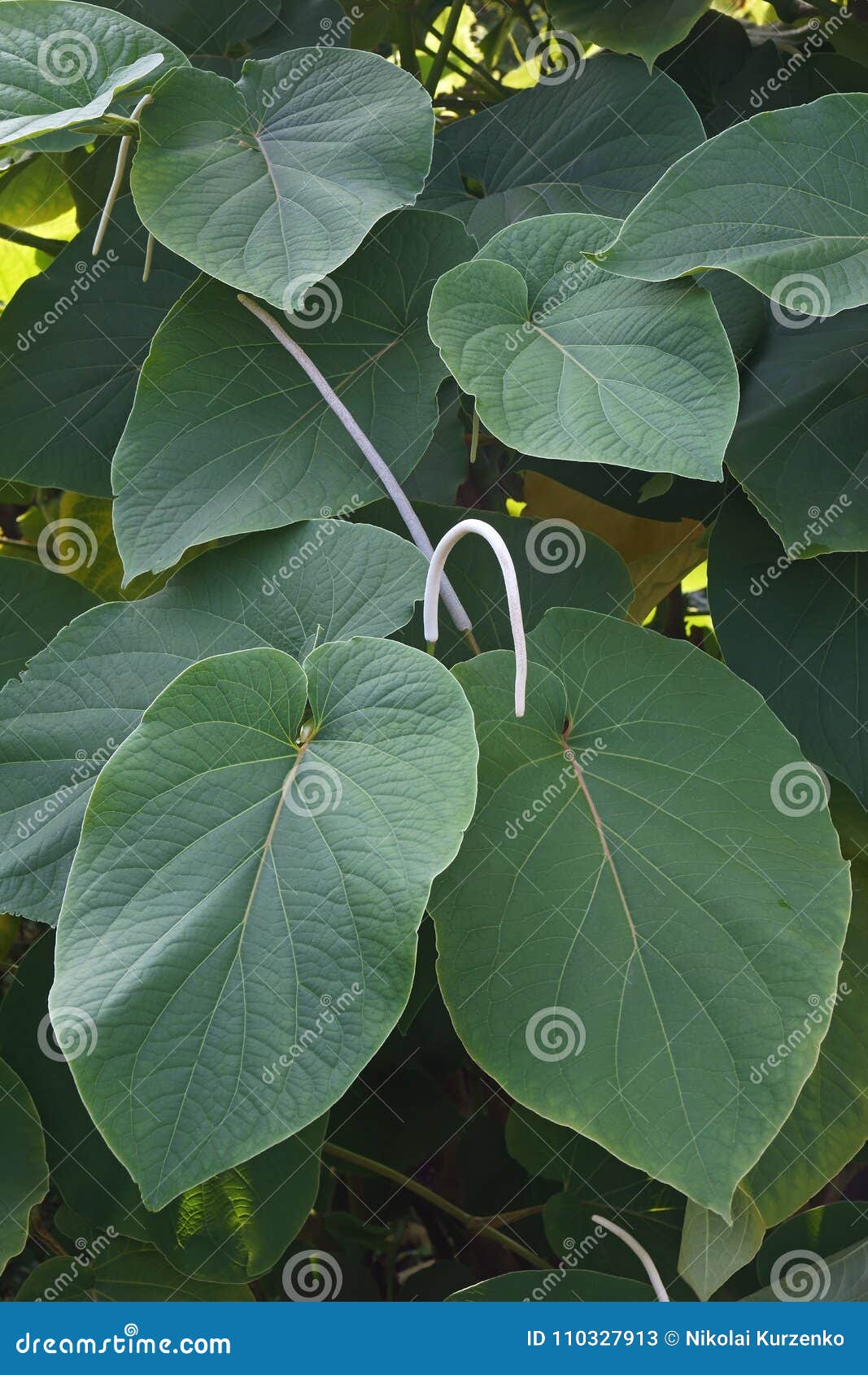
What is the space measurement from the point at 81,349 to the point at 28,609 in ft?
0.64

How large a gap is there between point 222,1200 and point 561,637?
422mm

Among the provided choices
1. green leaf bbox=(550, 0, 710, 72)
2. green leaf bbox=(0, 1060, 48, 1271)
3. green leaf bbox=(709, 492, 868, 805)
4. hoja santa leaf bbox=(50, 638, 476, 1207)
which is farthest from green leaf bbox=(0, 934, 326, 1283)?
green leaf bbox=(550, 0, 710, 72)

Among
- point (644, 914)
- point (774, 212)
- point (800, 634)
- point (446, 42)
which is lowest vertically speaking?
point (644, 914)

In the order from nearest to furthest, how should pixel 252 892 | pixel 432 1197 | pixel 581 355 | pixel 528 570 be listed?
pixel 252 892 → pixel 581 355 → pixel 528 570 → pixel 432 1197

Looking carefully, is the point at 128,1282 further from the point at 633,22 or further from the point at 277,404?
the point at 633,22

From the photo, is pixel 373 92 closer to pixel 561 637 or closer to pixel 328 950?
pixel 561 637

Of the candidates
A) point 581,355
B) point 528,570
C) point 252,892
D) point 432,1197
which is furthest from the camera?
point 432,1197

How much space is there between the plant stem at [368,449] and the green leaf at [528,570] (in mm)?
44

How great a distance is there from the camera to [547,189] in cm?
78

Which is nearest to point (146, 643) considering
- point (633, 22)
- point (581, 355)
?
point (581, 355)

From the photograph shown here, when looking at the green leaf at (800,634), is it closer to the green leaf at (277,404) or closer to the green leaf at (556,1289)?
the green leaf at (277,404)

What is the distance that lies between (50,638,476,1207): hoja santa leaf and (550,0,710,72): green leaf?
0.48 m

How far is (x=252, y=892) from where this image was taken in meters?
0.49
